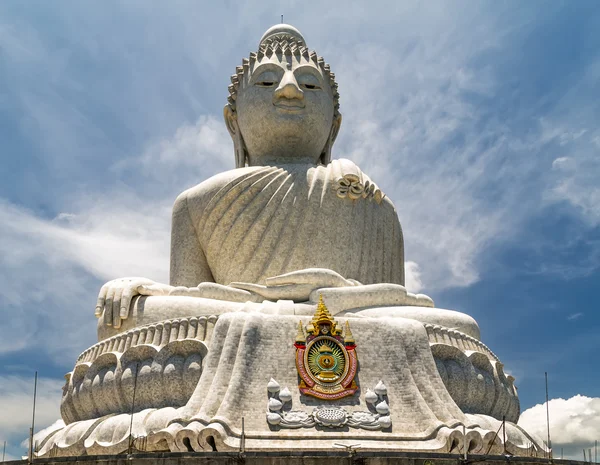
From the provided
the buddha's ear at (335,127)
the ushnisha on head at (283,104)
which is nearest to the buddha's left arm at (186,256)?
the ushnisha on head at (283,104)

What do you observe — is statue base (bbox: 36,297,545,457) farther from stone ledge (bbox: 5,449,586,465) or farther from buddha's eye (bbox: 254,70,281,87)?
buddha's eye (bbox: 254,70,281,87)

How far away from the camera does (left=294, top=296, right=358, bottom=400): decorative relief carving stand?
11.4 meters

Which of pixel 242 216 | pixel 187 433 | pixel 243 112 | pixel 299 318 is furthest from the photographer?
pixel 243 112

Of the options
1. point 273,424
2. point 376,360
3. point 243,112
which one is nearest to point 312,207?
point 243,112

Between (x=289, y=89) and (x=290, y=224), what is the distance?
8.78 feet

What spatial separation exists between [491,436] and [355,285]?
368 cm

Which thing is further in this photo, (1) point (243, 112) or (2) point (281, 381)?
(1) point (243, 112)

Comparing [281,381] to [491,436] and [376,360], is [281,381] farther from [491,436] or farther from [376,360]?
[491,436]

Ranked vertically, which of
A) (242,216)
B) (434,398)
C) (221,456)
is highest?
(242,216)

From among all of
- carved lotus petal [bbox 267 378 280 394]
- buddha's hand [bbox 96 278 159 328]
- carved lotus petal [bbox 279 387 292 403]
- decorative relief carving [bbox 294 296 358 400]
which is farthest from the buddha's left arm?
carved lotus petal [bbox 279 387 292 403]

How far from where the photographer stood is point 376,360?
38.6 ft

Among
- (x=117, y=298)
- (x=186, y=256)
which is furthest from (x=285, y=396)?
(x=186, y=256)

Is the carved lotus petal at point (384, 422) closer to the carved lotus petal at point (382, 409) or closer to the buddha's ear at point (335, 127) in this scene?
the carved lotus petal at point (382, 409)

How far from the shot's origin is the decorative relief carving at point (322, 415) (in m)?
10.9
